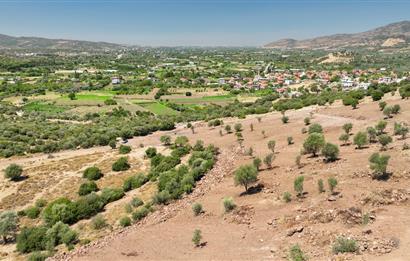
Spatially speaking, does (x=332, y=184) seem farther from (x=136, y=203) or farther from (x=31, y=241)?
(x=31, y=241)

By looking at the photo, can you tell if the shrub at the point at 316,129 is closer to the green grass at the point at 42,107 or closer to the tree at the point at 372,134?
the tree at the point at 372,134

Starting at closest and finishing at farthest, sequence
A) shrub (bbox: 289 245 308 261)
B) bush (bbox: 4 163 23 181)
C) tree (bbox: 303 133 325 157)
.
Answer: shrub (bbox: 289 245 308 261) → tree (bbox: 303 133 325 157) → bush (bbox: 4 163 23 181)

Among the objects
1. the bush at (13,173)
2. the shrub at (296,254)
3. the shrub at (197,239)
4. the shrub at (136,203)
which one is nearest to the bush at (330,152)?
the shrub at (197,239)

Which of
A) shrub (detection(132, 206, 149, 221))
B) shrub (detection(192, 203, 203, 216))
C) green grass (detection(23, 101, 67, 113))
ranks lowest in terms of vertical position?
green grass (detection(23, 101, 67, 113))

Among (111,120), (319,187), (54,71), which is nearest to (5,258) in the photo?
(319,187)

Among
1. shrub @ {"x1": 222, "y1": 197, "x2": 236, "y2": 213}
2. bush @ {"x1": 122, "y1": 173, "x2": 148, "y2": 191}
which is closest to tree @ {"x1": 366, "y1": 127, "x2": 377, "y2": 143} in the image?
shrub @ {"x1": 222, "y1": 197, "x2": 236, "y2": 213}

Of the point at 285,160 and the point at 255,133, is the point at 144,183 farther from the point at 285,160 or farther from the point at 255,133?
the point at 255,133

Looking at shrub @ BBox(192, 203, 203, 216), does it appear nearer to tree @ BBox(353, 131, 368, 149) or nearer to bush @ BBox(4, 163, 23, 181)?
tree @ BBox(353, 131, 368, 149)
